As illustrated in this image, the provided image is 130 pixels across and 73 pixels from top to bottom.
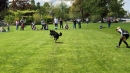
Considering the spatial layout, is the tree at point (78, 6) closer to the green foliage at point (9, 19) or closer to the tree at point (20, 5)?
the tree at point (20, 5)

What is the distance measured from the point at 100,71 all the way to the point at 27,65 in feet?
12.3

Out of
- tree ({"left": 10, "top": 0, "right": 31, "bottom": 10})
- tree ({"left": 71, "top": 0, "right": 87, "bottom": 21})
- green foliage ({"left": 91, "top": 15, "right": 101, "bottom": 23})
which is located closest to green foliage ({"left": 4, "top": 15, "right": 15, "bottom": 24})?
tree ({"left": 10, "top": 0, "right": 31, "bottom": 10})

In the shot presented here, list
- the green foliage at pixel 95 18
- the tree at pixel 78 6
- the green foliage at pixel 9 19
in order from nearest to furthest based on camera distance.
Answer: the green foliage at pixel 9 19 < the green foliage at pixel 95 18 < the tree at pixel 78 6

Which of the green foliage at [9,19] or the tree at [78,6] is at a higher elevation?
the tree at [78,6]

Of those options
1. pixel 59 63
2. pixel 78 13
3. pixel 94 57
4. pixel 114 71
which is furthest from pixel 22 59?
pixel 78 13

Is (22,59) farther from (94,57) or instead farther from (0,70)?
(94,57)

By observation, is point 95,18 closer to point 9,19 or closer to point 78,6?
point 78,6

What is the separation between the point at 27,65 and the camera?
12.5m

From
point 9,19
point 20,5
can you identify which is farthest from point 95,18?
point 9,19

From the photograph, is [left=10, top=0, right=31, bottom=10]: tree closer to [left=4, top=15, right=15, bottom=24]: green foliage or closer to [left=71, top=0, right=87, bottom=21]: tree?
[left=71, top=0, right=87, bottom=21]: tree

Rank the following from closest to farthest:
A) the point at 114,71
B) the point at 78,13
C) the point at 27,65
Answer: the point at 114,71 → the point at 27,65 → the point at 78,13

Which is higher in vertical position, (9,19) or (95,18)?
(9,19)

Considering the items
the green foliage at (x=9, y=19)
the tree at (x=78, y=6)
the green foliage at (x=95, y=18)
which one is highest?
the tree at (x=78, y=6)

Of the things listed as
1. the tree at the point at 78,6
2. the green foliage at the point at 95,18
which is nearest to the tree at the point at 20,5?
the tree at the point at 78,6
